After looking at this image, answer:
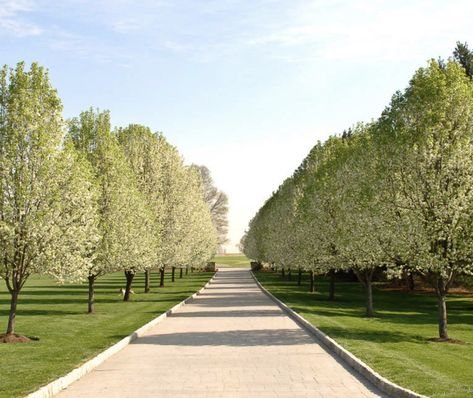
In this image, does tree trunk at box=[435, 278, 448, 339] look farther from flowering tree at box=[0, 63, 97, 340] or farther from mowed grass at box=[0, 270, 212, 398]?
flowering tree at box=[0, 63, 97, 340]

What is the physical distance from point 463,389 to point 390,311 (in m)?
24.4

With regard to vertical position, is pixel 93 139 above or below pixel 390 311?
above

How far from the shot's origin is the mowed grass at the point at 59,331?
14.2 meters

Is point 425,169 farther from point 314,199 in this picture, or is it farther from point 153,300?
point 153,300

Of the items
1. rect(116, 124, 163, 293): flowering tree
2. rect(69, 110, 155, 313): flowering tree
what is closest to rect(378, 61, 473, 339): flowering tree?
rect(69, 110, 155, 313): flowering tree

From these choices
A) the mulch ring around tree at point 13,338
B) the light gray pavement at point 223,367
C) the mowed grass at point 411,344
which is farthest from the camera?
the mulch ring around tree at point 13,338

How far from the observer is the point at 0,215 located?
2125 centimetres

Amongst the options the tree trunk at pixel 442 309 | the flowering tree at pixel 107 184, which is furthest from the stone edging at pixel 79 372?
the flowering tree at pixel 107 184

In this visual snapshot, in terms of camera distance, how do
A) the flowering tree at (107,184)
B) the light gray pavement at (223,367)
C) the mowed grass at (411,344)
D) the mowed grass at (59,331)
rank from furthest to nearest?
the flowering tree at (107,184), the mowed grass at (59,331), the mowed grass at (411,344), the light gray pavement at (223,367)

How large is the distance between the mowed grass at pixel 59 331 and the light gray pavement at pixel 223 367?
0.99 m

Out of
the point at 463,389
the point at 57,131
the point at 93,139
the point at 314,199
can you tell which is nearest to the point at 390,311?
the point at 314,199

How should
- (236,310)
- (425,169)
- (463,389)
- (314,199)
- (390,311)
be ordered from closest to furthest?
(463,389), (425,169), (236,310), (390,311), (314,199)

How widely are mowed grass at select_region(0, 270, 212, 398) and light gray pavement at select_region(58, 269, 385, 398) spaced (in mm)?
985

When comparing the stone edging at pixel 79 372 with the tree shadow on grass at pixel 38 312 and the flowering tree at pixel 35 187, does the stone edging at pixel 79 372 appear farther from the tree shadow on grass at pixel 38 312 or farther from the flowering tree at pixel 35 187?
the tree shadow on grass at pixel 38 312
